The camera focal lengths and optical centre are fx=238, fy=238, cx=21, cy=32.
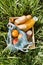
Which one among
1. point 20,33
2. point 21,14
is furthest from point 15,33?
point 21,14

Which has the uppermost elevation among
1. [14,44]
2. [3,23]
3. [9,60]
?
[3,23]

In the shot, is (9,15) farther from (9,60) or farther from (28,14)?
(9,60)

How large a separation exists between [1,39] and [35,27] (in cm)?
27

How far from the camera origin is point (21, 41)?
5.53ft

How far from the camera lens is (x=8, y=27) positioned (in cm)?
173

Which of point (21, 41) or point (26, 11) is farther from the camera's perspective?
point (26, 11)

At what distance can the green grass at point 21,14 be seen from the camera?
1.68m

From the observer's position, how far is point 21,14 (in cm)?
179

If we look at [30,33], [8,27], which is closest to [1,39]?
[8,27]

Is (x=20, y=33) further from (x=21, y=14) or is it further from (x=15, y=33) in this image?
(x=21, y=14)

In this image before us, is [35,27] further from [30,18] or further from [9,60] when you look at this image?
[9,60]

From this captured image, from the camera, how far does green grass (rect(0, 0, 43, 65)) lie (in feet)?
5.52

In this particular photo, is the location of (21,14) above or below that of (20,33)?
above

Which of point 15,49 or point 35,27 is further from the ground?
point 35,27
